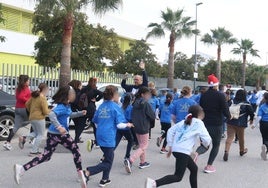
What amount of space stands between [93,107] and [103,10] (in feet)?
25.8

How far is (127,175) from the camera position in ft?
22.6

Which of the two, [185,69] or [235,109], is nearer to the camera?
[235,109]

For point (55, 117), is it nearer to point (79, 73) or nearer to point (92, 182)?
point (92, 182)

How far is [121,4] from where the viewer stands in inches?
663

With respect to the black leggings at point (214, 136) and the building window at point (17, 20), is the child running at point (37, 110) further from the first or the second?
the building window at point (17, 20)

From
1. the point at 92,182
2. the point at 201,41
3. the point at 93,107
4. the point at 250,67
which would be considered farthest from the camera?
the point at 250,67

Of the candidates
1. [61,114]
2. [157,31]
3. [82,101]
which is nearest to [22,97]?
[82,101]

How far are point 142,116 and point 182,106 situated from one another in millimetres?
1395

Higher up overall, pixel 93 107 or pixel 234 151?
pixel 93 107

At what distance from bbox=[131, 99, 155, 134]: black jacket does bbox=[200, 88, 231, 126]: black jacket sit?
1113 millimetres

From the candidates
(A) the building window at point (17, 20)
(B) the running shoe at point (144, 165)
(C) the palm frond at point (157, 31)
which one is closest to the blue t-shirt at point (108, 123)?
(B) the running shoe at point (144, 165)

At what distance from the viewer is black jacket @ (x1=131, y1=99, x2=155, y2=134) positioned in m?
7.04

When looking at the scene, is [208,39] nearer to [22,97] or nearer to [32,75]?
[32,75]

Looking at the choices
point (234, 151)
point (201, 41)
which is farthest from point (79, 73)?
point (201, 41)
